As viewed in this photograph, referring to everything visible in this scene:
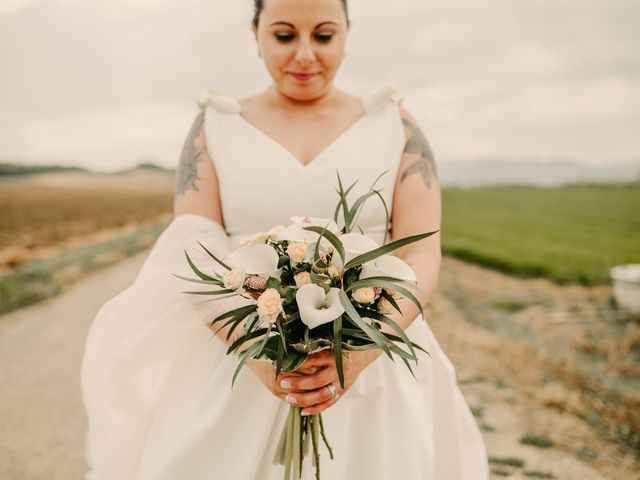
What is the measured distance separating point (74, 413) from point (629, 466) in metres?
4.79

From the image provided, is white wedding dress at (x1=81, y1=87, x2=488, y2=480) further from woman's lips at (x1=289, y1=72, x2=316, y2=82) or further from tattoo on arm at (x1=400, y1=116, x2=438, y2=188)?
woman's lips at (x1=289, y1=72, x2=316, y2=82)

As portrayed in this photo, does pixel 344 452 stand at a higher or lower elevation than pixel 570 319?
higher

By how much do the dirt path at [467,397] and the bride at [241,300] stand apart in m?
2.20

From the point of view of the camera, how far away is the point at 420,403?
89.0 inches

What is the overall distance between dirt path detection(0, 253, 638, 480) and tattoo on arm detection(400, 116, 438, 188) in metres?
2.76

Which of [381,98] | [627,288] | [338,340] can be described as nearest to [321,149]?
[381,98]

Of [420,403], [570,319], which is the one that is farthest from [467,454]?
[570,319]

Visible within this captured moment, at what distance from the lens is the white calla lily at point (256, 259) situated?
66.5 inches

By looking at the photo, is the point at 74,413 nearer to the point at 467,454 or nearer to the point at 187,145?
the point at 187,145

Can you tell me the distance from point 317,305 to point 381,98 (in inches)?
51.2

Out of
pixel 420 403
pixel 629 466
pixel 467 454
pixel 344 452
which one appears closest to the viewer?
pixel 344 452

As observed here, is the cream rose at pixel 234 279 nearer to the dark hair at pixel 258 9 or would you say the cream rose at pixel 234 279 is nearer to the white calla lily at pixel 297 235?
the white calla lily at pixel 297 235

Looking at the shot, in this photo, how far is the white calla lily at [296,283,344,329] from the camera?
1559mm

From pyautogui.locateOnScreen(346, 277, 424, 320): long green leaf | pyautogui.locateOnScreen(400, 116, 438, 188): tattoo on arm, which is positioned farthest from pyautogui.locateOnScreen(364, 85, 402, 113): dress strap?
pyautogui.locateOnScreen(346, 277, 424, 320): long green leaf
